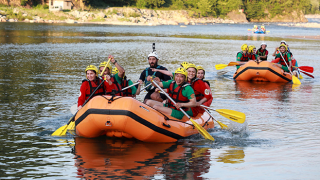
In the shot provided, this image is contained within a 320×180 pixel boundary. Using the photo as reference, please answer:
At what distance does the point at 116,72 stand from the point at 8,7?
253 ft

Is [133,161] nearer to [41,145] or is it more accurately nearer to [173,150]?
[173,150]

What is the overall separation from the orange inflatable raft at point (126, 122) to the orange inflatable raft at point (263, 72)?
8.80 m

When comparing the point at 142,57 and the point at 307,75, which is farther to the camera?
the point at 142,57

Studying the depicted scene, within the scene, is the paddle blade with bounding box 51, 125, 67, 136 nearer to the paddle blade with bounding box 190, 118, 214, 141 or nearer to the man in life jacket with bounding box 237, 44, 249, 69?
the paddle blade with bounding box 190, 118, 214, 141

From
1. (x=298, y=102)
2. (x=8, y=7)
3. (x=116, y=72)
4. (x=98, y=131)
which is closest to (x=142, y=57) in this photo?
(x=298, y=102)

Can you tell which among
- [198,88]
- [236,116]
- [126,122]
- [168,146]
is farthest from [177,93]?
[236,116]

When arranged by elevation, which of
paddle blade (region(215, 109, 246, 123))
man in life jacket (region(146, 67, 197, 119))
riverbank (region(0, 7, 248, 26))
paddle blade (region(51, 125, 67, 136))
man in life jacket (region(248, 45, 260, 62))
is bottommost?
paddle blade (region(51, 125, 67, 136))

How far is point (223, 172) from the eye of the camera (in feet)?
20.2

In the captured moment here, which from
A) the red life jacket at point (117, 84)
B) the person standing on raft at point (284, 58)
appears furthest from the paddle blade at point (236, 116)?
the person standing on raft at point (284, 58)

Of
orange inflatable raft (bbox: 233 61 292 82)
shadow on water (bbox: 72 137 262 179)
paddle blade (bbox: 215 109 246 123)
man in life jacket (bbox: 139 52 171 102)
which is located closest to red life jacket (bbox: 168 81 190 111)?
shadow on water (bbox: 72 137 262 179)

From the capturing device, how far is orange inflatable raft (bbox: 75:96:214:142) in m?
7.10

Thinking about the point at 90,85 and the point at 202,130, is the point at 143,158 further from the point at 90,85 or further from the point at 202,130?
the point at 90,85

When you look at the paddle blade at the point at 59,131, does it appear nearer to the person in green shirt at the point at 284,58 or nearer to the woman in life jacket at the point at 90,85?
the woman in life jacket at the point at 90,85

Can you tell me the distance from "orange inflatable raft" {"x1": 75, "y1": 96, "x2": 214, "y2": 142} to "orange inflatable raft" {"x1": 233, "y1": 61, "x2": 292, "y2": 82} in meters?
8.80
